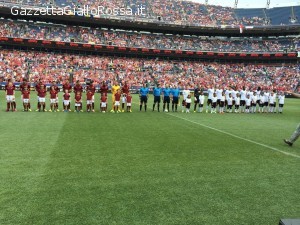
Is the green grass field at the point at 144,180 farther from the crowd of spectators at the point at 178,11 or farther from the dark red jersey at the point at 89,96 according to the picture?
the crowd of spectators at the point at 178,11

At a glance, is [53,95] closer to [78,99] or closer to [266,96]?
[78,99]

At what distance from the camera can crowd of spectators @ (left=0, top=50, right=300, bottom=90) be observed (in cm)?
4716

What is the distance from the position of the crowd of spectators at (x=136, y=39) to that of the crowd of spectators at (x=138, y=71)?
9.60 ft

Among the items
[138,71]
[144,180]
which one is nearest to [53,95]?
[144,180]

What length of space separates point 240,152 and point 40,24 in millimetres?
54122

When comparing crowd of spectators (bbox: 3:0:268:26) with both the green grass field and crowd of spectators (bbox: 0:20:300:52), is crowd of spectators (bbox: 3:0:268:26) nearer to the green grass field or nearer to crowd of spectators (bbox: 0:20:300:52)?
crowd of spectators (bbox: 0:20:300:52)

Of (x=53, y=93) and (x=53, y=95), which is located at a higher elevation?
(x=53, y=93)

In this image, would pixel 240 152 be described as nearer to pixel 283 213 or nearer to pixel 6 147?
pixel 283 213

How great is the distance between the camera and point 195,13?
67938mm

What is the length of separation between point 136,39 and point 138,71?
8.66 meters

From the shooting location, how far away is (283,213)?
182 inches

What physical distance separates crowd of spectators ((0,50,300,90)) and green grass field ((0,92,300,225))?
38370mm

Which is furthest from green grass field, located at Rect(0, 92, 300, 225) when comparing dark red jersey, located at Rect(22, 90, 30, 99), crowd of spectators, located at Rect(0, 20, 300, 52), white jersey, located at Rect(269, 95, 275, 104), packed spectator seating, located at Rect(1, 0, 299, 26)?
packed spectator seating, located at Rect(1, 0, 299, 26)

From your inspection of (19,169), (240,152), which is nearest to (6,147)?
(19,169)
